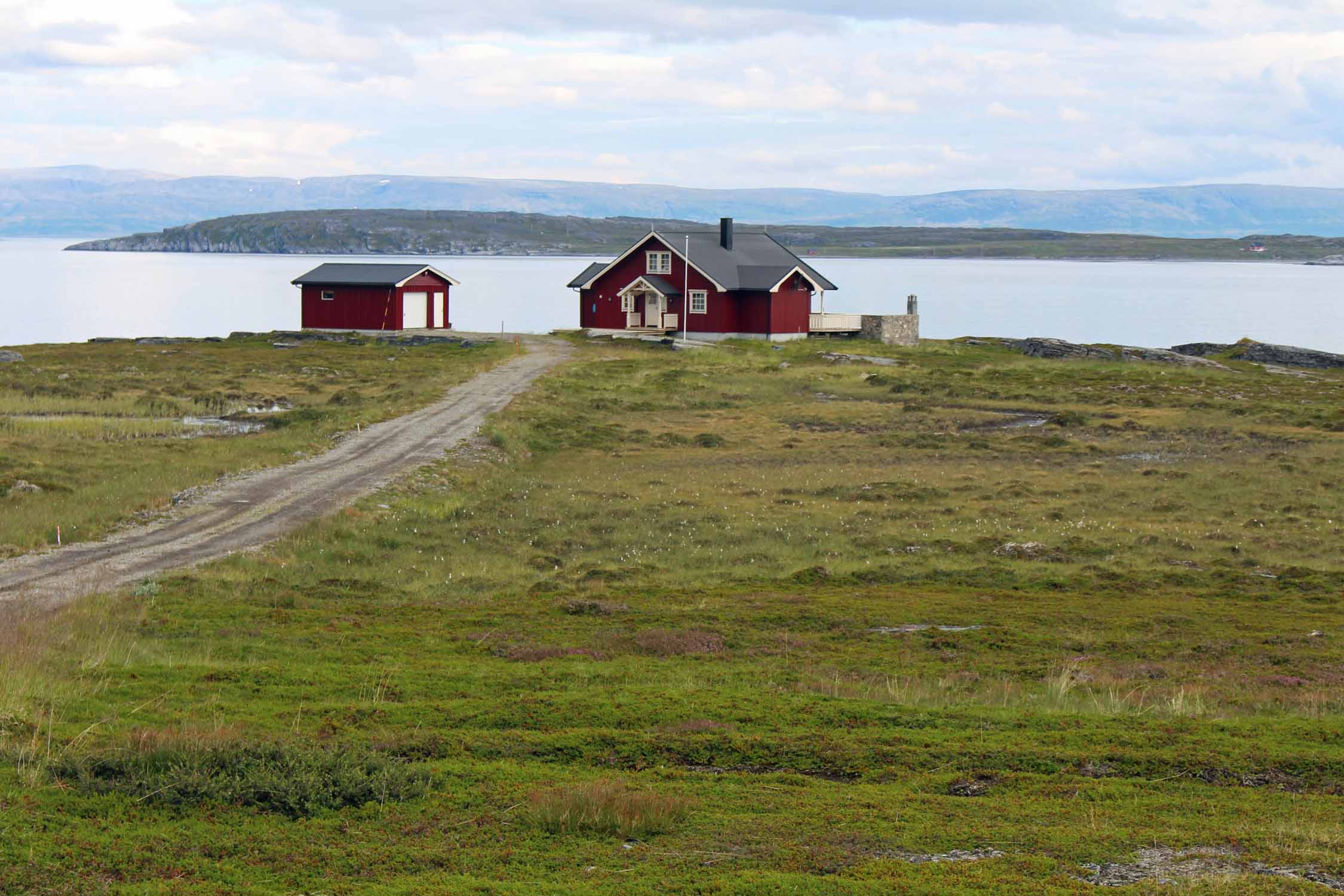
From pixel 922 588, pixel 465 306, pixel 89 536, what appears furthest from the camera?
pixel 465 306

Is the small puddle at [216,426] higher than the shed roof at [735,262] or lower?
A: lower

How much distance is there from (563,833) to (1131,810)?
4.13 meters

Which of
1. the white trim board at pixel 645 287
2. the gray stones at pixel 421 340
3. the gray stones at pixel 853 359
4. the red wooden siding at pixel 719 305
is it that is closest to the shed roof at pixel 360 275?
the gray stones at pixel 421 340

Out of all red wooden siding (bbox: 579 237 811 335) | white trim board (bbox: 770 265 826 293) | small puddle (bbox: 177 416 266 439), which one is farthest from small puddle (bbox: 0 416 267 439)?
white trim board (bbox: 770 265 826 293)

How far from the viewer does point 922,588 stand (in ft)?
70.5

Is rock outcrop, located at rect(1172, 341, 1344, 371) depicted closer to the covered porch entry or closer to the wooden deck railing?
the wooden deck railing

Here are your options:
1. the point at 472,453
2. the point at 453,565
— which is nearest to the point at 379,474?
the point at 472,453

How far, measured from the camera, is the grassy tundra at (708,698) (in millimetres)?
8328

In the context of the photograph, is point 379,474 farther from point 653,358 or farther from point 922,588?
point 653,358

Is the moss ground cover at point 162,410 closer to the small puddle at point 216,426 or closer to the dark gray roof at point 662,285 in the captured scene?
the small puddle at point 216,426

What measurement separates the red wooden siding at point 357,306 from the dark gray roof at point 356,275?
290 millimetres

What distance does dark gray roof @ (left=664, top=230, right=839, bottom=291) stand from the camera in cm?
7375

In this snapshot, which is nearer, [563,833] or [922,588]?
[563,833]

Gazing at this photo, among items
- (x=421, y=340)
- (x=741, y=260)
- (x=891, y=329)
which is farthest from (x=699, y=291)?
(x=421, y=340)
